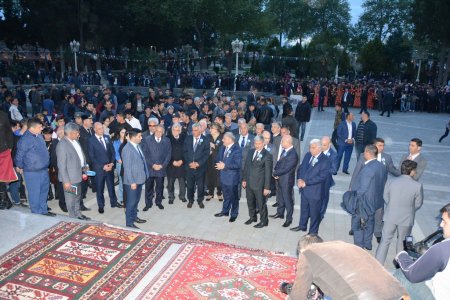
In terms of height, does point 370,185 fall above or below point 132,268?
above

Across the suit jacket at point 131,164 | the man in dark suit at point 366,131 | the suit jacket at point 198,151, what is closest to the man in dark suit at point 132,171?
the suit jacket at point 131,164

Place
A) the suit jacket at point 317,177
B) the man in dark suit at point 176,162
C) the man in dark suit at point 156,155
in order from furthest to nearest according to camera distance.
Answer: the man in dark suit at point 176,162 → the man in dark suit at point 156,155 → the suit jacket at point 317,177

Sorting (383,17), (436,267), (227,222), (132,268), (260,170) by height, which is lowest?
Result: (227,222)

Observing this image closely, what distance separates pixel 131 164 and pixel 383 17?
6776 centimetres

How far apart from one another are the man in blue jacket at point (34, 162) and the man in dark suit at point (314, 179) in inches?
187

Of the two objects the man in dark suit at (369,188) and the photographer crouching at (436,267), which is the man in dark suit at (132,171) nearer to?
the man in dark suit at (369,188)

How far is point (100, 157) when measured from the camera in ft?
26.6

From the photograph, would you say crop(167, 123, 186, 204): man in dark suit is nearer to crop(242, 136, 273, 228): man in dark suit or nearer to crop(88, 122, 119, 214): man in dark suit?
crop(88, 122, 119, 214): man in dark suit

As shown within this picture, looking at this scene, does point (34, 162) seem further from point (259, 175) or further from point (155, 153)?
point (259, 175)

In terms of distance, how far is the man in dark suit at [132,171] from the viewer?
285 inches

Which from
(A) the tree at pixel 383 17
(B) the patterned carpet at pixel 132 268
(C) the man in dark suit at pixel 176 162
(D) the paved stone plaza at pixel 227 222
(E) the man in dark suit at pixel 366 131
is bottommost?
(D) the paved stone plaza at pixel 227 222

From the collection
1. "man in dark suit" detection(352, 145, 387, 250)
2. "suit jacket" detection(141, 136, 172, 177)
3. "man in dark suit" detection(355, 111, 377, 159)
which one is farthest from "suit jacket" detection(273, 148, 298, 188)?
→ "man in dark suit" detection(355, 111, 377, 159)

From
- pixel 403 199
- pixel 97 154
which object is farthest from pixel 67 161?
pixel 403 199

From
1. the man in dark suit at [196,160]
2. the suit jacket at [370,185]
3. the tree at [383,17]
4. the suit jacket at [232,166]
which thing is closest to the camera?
the suit jacket at [370,185]
